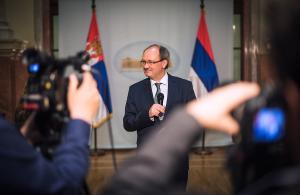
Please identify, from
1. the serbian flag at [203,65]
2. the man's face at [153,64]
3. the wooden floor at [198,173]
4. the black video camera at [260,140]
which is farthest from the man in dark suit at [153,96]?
the serbian flag at [203,65]

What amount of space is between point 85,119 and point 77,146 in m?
0.08

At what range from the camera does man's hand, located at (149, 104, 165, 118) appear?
2.54m

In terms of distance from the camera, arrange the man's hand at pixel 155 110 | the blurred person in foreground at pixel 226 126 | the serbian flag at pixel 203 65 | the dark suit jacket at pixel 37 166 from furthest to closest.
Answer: the serbian flag at pixel 203 65 < the man's hand at pixel 155 110 < the dark suit jacket at pixel 37 166 < the blurred person in foreground at pixel 226 126

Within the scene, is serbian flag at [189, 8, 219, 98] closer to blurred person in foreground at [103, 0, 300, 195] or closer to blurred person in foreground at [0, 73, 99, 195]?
blurred person in foreground at [0, 73, 99, 195]

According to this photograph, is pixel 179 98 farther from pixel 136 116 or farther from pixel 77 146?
pixel 77 146

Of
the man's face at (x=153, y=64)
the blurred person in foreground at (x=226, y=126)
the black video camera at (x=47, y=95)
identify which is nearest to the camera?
the blurred person in foreground at (x=226, y=126)

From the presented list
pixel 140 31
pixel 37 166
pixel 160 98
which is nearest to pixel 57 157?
pixel 37 166

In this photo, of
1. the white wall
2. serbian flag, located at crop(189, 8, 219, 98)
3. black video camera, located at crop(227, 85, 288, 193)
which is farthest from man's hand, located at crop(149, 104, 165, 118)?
the white wall

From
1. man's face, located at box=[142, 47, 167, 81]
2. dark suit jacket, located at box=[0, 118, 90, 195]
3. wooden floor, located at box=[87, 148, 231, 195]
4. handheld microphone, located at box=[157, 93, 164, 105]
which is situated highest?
man's face, located at box=[142, 47, 167, 81]

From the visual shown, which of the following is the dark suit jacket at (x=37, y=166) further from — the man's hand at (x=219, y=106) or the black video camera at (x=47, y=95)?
the man's hand at (x=219, y=106)

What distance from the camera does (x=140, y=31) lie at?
18.4 ft

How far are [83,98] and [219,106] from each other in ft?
1.52

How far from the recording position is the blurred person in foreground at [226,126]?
0.60 meters

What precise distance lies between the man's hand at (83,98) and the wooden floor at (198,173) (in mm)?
2675
